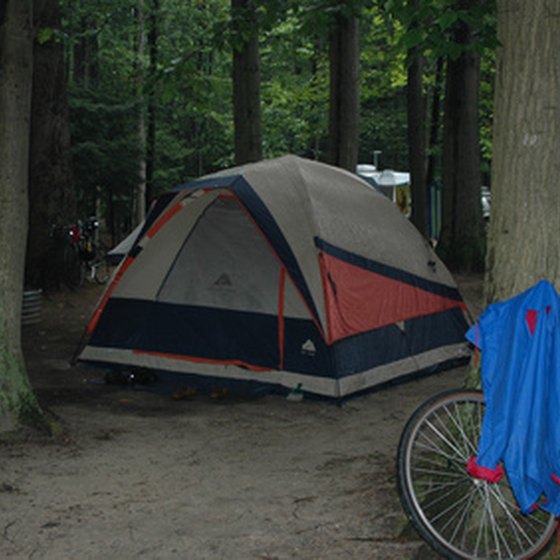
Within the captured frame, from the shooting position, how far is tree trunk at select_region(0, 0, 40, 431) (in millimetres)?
5832

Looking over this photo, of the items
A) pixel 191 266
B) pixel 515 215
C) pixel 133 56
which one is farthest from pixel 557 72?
pixel 133 56

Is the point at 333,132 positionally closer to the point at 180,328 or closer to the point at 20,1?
the point at 180,328

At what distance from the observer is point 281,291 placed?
7664mm

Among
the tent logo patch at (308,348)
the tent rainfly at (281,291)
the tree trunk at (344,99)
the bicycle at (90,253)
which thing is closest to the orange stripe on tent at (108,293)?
the tent rainfly at (281,291)

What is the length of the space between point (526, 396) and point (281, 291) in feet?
13.8

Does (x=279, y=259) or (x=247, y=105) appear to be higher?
(x=247, y=105)

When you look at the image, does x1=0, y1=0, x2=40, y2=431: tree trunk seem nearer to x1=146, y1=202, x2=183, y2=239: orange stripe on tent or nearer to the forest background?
the forest background

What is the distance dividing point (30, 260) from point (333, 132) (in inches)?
191

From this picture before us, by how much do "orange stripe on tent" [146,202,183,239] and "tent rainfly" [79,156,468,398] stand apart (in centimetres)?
1

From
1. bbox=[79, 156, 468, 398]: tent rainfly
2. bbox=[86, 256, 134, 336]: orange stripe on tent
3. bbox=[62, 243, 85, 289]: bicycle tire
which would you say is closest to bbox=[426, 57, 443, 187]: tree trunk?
bbox=[62, 243, 85, 289]: bicycle tire

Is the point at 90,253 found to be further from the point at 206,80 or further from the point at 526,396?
the point at 526,396

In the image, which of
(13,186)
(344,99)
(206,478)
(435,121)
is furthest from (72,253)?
(435,121)

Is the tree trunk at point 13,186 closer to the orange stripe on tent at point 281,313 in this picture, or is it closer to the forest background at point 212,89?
the forest background at point 212,89

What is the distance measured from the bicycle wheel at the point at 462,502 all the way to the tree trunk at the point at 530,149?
2.00 ft
